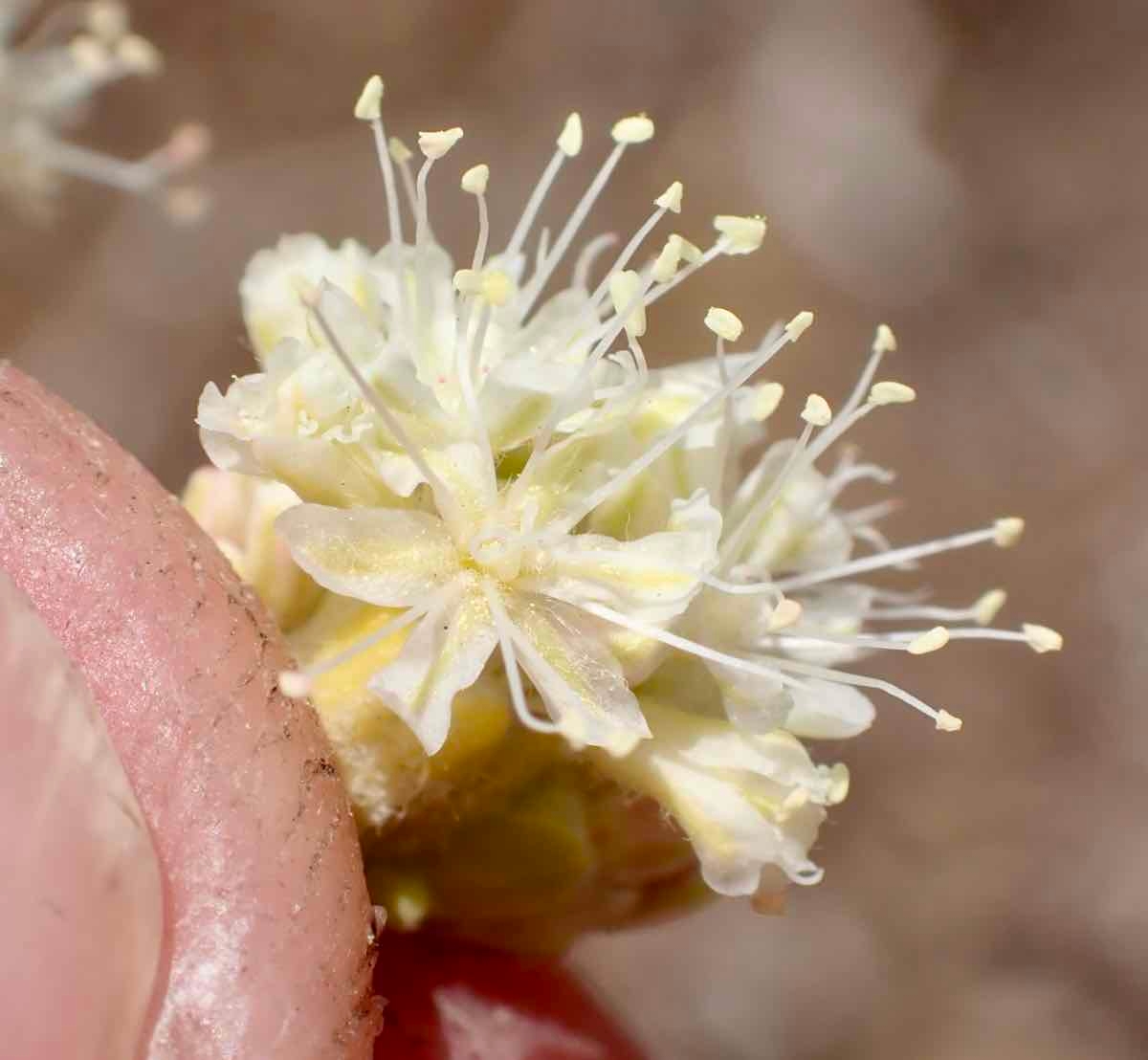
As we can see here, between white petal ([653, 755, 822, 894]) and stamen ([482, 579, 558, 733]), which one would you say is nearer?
stamen ([482, 579, 558, 733])

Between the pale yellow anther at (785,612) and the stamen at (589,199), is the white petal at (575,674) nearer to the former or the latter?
the pale yellow anther at (785,612)

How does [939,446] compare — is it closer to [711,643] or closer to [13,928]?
[711,643]

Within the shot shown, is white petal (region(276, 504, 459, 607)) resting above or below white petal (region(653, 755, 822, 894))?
above

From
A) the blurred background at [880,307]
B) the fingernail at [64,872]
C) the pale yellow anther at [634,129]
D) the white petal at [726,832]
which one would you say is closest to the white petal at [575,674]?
the white petal at [726,832]

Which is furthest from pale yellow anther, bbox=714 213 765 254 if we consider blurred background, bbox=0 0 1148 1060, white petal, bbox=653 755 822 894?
blurred background, bbox=0 0 1148 1060

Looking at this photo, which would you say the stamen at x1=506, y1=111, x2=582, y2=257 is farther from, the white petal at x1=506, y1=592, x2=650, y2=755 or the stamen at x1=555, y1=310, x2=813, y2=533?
the white petal at x1=506, y1=592, x2=650, y2=755

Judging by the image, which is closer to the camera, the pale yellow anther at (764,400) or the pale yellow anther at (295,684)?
the pale yellow anther at (295,684)

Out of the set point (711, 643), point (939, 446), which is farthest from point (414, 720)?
point (939, 446)

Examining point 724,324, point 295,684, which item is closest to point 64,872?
point 295,684
